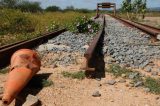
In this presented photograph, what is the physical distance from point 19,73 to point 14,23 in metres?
10.5

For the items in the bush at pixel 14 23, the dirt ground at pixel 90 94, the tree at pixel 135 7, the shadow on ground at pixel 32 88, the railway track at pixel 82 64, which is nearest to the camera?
the shadow on ground at pixel 32 88

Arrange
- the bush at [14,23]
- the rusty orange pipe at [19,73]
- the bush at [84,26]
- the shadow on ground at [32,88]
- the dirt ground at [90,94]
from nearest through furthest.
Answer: the rusty orange pipe at [19,73]
the shadow on ground at [32,88]
the dirt ground at [90,94]
the bush at [84,26]
the bush at [14,23]

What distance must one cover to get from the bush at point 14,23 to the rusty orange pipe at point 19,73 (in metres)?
8.11

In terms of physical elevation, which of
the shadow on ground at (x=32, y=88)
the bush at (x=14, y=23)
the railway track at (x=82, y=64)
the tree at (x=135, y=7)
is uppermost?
the shadow on ground at (x=32, y=88)

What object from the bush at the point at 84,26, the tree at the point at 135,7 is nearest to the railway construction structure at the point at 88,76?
the bush at the point at 84,26

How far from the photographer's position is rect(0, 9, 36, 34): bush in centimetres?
1362

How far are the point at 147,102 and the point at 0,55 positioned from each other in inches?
115

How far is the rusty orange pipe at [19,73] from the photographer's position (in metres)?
3.86

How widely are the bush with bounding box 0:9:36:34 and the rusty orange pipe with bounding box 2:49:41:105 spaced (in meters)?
8.11

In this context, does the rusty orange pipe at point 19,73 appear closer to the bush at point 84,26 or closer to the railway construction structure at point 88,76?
the railway construction structure at point 88,76

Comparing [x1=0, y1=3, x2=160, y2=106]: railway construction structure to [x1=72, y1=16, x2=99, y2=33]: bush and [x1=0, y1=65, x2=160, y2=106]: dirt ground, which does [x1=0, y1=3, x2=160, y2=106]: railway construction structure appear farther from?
[x1=72, y1=16, x2=99, y2=33]: bush

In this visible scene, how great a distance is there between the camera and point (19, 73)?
4.37m

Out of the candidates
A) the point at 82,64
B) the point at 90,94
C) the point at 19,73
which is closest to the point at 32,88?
the point at 19,73

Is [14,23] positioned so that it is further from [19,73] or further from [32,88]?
[19,73]
